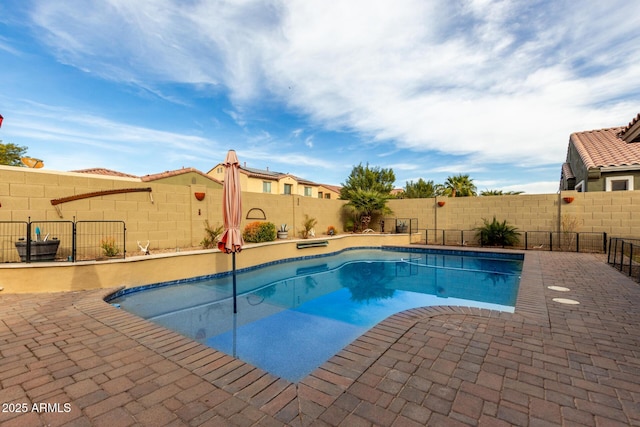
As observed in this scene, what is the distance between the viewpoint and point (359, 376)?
248 centimetres

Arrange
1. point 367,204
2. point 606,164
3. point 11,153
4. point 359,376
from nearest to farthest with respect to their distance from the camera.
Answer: point 359,376, point 606,164, point 367,204, point 11,153

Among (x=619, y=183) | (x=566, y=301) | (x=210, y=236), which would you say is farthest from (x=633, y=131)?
(x=619, y=183)

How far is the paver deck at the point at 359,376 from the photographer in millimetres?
1971

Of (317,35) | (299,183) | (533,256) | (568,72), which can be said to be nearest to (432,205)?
(533,256)

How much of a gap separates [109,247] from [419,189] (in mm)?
29671

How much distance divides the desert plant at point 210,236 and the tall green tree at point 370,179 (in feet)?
46.9

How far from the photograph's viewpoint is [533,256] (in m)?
9.68

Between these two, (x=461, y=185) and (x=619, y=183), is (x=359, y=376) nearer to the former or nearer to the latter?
(x=619, y=183)

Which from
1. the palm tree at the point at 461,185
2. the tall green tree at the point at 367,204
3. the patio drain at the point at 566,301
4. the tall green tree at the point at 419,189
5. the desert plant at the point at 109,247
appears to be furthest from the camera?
the tall green tree at the point at 419,189

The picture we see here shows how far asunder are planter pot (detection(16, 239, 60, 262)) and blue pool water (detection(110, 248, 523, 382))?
66.7 inches

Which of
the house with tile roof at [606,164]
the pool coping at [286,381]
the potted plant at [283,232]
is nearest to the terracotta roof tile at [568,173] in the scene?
the house with tile roof at [606,164]

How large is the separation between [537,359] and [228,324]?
4331 mm

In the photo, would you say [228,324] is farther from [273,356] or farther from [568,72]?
[568,72]

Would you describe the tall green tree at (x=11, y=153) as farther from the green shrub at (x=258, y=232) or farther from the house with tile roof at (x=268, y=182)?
the green shrub at (x=258, y=232)
